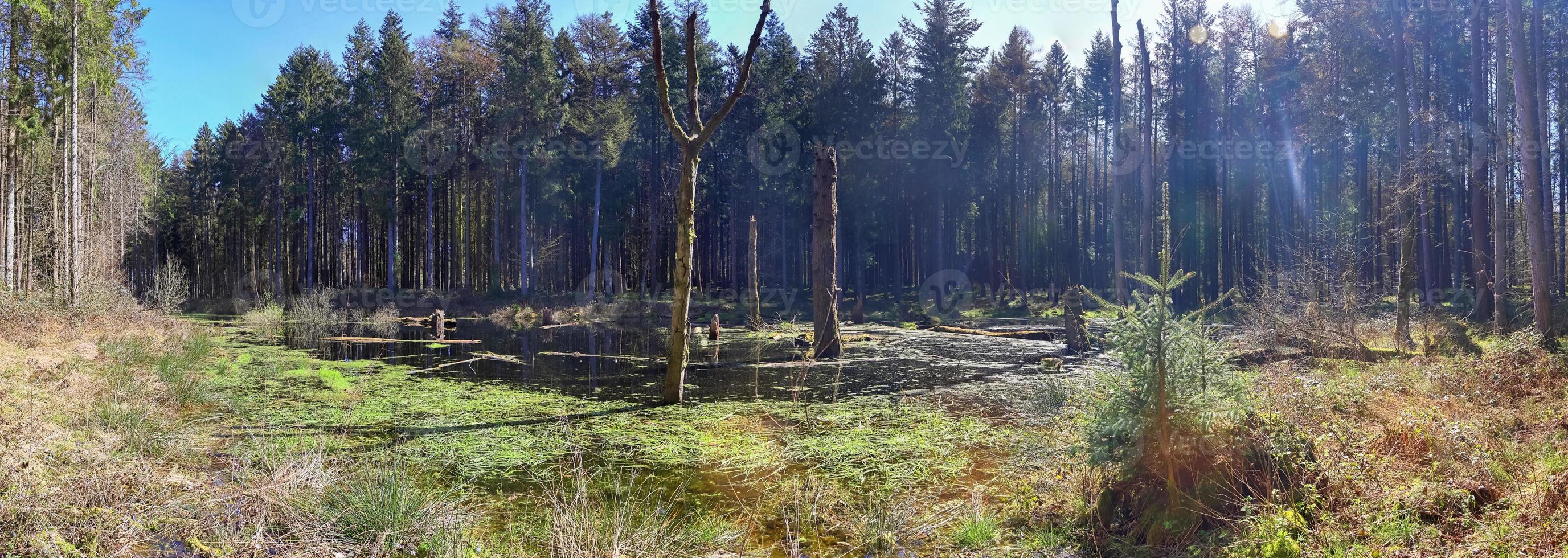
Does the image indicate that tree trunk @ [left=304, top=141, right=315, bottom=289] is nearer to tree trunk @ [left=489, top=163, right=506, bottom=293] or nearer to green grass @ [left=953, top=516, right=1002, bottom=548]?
tree trunk @ [left=489, top=163, right=506, bottom=293]

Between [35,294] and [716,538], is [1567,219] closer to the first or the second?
[716,538]

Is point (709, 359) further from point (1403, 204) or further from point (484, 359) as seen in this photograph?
point (1403, 204)

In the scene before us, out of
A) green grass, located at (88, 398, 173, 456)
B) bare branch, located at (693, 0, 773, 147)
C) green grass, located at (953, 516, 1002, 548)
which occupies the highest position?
bare branch, located at (693, 0, 773, 147)

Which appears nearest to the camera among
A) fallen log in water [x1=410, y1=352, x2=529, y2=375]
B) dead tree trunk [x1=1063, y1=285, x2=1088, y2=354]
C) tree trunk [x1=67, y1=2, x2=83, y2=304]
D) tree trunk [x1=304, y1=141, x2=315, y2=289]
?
fallen log in water [x1=410, y1=352, x2=529, y2=375]

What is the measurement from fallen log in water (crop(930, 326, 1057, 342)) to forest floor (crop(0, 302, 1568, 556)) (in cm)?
900

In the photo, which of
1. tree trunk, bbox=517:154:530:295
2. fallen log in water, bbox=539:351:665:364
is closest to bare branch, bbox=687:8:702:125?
fallen log in water, bbox=539:351:665:364

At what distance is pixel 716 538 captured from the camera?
12.6ft

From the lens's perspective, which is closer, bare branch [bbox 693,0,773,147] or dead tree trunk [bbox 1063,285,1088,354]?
bare branch [bbox 693,0,773,147]

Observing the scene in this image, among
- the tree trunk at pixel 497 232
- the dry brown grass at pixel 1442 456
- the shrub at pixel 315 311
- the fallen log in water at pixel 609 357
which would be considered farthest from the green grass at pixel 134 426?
the tree trunk at pixel 497 232

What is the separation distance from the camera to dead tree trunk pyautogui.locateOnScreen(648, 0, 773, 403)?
7660 millimetres

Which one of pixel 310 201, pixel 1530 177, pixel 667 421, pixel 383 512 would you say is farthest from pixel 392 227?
pixel 1530 177

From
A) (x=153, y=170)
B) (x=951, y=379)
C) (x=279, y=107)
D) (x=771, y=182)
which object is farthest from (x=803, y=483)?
(x=153, y=170)

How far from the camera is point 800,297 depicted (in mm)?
34156

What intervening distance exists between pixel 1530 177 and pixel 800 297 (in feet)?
88.2
